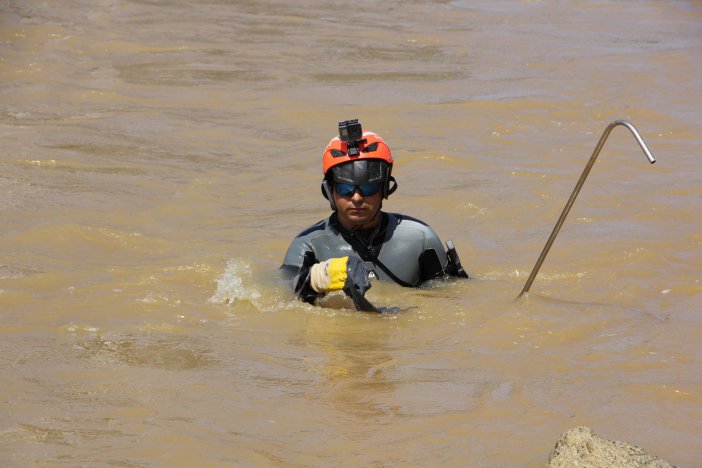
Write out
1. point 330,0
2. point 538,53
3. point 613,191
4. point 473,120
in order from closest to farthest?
point 613,191 → point 473,120 → point 538,53 → point 330,0

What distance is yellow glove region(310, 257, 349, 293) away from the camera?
608 cm

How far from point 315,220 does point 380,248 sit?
247 cm

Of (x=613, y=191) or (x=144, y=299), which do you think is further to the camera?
(x=613, y=191)

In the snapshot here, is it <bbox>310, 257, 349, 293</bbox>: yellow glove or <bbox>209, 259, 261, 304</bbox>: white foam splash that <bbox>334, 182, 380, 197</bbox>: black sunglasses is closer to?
<bbox>310, 257, 349, 293</bbox>: yellow glove

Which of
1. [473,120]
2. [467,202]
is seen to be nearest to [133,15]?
[473,120]

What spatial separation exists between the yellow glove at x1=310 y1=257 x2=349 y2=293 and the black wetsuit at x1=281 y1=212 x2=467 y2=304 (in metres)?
0.57

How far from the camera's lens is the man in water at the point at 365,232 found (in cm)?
666

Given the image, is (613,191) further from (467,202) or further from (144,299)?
(144,299)

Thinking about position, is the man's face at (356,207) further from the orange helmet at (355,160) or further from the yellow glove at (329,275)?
the yellow glove at (329,275)

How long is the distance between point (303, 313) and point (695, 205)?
13.6 ft

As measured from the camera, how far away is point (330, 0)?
21.5 meters

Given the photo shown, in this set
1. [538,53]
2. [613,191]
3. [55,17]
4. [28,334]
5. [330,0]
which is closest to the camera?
[28,334]

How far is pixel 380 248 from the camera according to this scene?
6914mm

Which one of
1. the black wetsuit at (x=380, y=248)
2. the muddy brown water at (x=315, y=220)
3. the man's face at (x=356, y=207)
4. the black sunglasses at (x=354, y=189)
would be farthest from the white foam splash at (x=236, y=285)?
the black sunglasses at (x=354, y=189)
